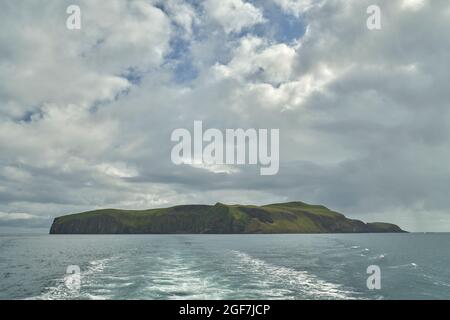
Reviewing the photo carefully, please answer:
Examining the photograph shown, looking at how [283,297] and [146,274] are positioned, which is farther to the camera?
[146,274]

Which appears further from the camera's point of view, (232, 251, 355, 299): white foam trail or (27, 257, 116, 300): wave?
(232, 251, 355, 299): white foam trail

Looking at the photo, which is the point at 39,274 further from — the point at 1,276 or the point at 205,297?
the point at 205,297

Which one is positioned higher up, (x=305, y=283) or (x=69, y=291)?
(x=305, y=283)

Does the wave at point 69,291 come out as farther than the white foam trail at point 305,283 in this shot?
No

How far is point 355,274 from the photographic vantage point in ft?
169

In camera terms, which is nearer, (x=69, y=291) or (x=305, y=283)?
(x=69, y=291)

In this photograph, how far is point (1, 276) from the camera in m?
51.6
